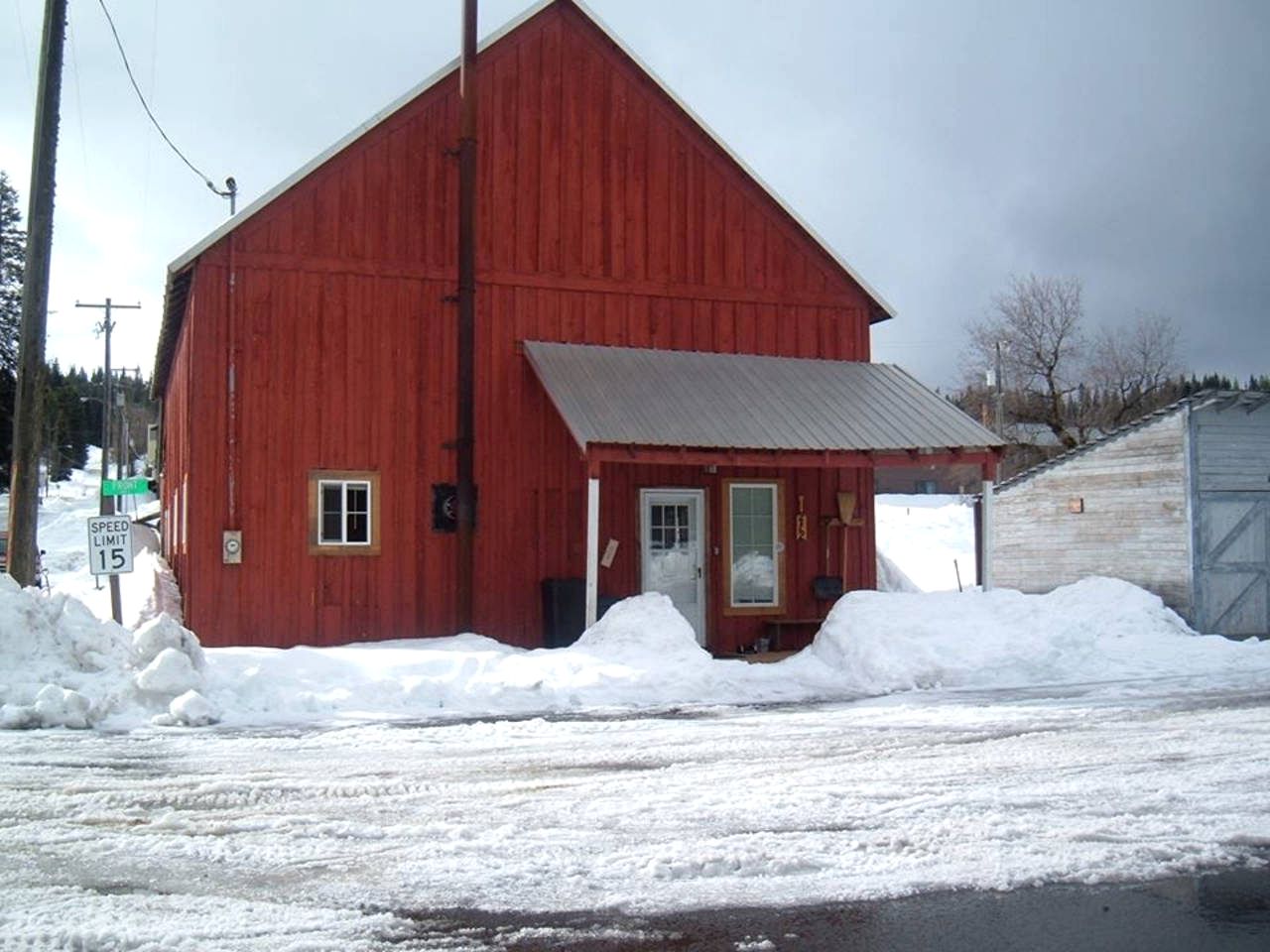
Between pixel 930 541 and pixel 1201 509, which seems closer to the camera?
pixel 1201 509

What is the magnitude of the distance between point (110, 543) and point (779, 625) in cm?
905

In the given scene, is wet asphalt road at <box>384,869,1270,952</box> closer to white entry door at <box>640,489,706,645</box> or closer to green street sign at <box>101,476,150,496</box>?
white entry door at <box>640,489,706,645</box>

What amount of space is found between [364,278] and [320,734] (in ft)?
25.3

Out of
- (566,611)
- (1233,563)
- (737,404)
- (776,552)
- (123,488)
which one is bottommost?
(566,611)

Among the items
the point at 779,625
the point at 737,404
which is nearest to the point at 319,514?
the point at 737,404

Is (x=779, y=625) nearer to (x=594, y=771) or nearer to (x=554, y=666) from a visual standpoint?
(x=554, y=666)

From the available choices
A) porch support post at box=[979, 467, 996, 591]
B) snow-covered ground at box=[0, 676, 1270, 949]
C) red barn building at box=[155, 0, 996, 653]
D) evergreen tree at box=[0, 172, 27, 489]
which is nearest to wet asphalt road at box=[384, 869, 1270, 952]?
snow-covered ground at box=[0, 676, 1270, 949]

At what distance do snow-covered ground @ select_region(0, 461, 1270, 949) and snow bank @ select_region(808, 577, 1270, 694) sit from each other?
0.15 ft

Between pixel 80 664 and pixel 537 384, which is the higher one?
pixel 537 384

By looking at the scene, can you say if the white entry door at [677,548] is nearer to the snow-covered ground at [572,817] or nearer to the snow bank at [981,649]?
the snow bank at [981,649]

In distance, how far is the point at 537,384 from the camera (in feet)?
55.2

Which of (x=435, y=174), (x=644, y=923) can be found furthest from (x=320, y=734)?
(x=435, y=174)

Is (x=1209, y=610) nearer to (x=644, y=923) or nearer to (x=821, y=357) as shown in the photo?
(x=821, y=357)

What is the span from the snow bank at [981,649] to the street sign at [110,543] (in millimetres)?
7678
